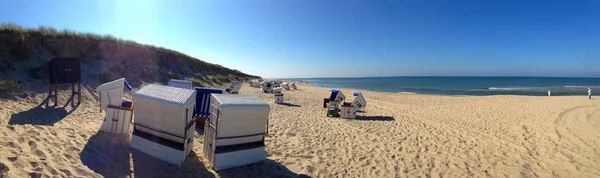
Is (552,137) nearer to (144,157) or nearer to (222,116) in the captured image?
(222,116)

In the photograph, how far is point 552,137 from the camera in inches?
317

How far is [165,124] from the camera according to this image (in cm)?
438

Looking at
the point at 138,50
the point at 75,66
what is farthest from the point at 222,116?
the point at 138,50

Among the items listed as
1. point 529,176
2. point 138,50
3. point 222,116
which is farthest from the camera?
point 138,50

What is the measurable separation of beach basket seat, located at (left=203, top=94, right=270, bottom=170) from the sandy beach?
0.59ft

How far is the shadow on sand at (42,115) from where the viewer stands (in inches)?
245

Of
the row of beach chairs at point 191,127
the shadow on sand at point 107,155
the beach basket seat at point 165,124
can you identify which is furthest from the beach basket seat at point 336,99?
the shadow on sand at point 107,155

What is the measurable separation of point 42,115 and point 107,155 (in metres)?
4.44

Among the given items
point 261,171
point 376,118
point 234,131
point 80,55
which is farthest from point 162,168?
point 80,55

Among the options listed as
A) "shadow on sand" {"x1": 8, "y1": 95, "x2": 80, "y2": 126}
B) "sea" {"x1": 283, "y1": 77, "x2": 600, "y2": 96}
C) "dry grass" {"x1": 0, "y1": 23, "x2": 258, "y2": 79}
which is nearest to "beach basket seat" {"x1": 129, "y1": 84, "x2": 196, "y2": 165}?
"shadow on sand" {"x1": 8, "y1": 95, "x2": 80, "y2": 126}

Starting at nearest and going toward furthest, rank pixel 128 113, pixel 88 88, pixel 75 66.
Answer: pixel 128 113 → pixel 75 66 → pixel 88 88

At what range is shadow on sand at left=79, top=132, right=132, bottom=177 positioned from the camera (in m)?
3.83

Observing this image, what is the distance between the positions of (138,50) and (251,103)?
17222 mm

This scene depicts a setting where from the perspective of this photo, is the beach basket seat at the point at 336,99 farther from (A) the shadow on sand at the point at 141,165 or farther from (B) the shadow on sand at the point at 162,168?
(B) the shadow on sand at the point at 162,168
